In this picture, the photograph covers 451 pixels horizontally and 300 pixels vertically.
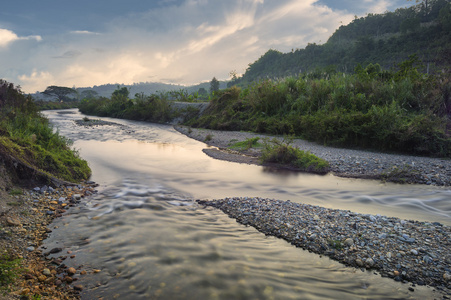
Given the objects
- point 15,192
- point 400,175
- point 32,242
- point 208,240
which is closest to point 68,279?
point 32,242

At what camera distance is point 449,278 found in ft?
11.4

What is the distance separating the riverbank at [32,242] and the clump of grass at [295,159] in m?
6.59

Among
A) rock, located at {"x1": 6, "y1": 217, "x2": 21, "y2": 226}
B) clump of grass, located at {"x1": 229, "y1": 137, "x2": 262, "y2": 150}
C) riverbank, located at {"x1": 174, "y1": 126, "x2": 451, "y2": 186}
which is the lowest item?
rock, located at {"x1": 6, "y1": 217, "x2": 21, "y2": 226}

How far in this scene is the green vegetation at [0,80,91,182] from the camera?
588cm

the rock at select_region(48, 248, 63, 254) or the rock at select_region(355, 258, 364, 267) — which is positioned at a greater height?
the rock at select_region(48, 248, 63, 254)

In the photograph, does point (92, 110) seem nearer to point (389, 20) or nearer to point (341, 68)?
point (341, 68)

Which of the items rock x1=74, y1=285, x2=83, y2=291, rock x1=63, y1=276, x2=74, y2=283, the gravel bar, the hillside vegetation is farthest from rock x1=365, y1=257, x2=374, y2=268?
the hillside vegetation

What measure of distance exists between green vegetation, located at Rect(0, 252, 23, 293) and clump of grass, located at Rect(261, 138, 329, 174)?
8101mm

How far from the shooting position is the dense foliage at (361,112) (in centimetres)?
1085

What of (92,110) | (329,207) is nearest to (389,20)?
(92,110)

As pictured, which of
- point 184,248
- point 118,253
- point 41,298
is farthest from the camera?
point 184,248

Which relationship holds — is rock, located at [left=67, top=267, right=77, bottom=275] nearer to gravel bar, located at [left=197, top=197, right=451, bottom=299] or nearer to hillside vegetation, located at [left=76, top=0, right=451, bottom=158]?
gravel bar, located at [left=197, top=197, right=451, bottom=299]

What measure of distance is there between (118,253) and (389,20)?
121 m

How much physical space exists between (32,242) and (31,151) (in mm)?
3486
